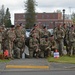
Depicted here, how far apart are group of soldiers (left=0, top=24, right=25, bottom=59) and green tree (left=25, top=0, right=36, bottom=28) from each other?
95.5 m

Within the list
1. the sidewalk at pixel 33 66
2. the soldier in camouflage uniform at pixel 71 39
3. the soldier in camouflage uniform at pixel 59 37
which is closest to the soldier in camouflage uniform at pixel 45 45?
the soldier in camouflage uniform at pixel 59 37

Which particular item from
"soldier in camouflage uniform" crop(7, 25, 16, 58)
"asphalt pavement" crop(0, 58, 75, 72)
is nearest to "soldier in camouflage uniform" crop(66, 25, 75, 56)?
"soldier in camouflage uniform" crop(7, 25, 16, 58)

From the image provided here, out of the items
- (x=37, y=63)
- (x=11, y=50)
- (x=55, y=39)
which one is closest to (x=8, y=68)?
(x=37, y=63)

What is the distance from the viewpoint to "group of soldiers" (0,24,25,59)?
20688 mm

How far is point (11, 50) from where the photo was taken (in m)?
20.8

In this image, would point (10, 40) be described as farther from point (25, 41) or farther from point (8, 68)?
point (8, 68)

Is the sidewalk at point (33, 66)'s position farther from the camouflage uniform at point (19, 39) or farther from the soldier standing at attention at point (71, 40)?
the soldier standing at attention at point (71, 40)

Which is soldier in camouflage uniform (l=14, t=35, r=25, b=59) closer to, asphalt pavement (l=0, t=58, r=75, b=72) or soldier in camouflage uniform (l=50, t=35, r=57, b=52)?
soldier in camouflage uniform (l=50, t=35, r=57, b=52)

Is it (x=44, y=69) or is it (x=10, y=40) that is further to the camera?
(x=10, y=40)

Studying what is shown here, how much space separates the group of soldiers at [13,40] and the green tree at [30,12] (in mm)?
95510

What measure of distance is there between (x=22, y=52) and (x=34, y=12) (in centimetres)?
11252

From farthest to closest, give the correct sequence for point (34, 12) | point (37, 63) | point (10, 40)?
point (34, 12)
point (10, 40)
point (37, 63)

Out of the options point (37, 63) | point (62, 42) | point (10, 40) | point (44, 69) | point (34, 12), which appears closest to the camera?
point (44, 69)

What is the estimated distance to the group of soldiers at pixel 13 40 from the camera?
20.7 meters
